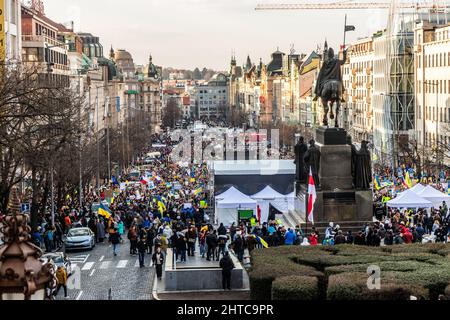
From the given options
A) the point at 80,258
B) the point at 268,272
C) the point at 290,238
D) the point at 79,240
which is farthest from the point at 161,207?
the point at 268,272

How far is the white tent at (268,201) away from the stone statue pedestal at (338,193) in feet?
18.2

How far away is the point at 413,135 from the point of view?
102625 mm

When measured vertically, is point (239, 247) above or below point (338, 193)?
below

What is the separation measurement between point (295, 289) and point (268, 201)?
840 inches

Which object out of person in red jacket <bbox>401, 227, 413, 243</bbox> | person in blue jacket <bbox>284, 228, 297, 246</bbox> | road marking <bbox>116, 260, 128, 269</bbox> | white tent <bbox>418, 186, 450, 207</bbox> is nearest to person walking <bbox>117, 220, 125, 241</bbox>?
road marking <bbox>116, 260, 128, 269</bbox>

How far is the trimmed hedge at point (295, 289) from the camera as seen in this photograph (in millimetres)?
19375

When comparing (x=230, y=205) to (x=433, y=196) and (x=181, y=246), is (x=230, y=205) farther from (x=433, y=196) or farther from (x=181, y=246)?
(x=181, y=246)

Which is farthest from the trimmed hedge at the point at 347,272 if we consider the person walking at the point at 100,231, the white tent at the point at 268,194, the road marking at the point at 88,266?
the person walking at the point at 100,231

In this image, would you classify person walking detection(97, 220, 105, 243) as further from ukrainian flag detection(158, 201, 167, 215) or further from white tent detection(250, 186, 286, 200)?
white tent detection(250, 186, 286, 200)

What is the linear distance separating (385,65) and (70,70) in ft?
107

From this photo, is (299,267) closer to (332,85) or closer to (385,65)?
(332,85)

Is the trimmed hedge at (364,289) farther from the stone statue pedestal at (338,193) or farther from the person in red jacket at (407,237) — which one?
the stone statue pedestal at (338,193)

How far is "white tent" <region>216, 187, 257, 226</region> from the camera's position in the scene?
40688mm

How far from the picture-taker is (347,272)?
20594 mm
